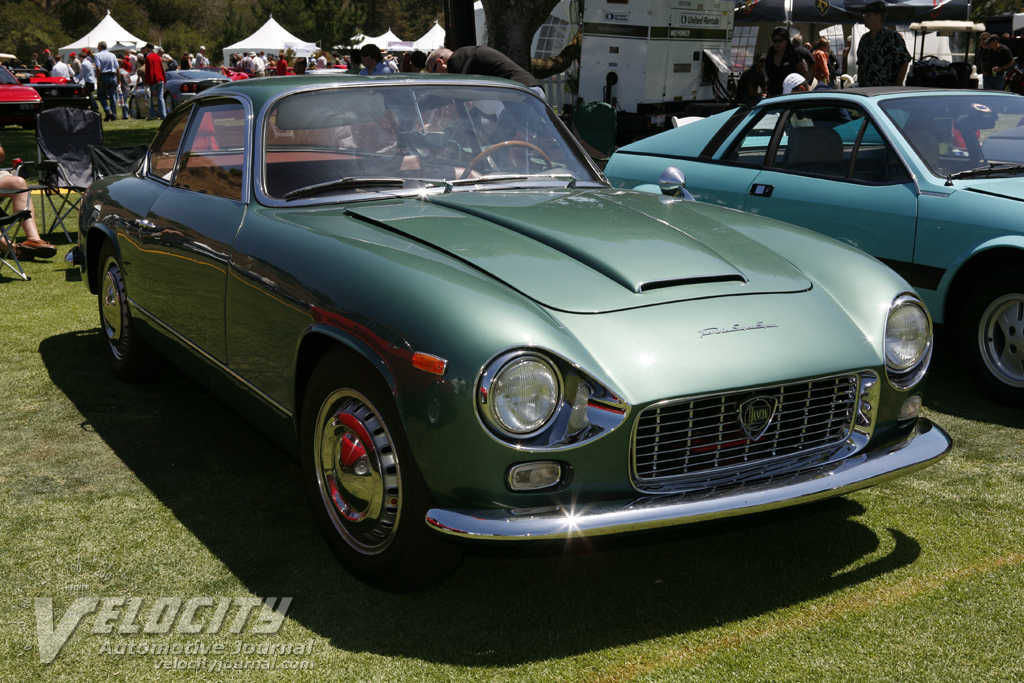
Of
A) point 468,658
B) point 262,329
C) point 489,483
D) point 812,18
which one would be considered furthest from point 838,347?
point 812,18

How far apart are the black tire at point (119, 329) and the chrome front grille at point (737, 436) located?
316cm

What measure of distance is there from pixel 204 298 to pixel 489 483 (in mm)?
1815

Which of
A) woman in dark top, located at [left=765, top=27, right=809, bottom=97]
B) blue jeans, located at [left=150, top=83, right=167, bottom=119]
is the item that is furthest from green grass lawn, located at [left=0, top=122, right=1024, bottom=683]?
blue jeans, located at [left=150, top=83, right=167, bottom=119]

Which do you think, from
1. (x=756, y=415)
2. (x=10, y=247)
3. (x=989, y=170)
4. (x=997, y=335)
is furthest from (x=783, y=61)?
(x=756, y=415)

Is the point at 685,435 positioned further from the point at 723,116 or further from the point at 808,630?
the point at 723,116

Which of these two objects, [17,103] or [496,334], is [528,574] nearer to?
[496,334]

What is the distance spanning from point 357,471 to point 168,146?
8.62ft

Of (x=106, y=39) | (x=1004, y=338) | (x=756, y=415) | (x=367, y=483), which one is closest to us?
(x=756, y=415)

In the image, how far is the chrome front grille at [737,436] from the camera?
2.71 metres

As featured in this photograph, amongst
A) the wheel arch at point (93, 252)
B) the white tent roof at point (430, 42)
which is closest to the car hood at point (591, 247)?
the wheel arch at point (93, 252)

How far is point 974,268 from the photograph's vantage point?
16.2 feet

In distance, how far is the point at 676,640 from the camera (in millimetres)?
2807

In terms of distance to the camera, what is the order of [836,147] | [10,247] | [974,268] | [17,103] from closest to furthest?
1. [974,268]
2. [836,147]
3. [10,247]
4. [17,103]

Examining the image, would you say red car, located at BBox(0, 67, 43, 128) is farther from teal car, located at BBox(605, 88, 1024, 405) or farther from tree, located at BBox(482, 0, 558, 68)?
teal car, located at BBox(605, 88, 1024, 405)
